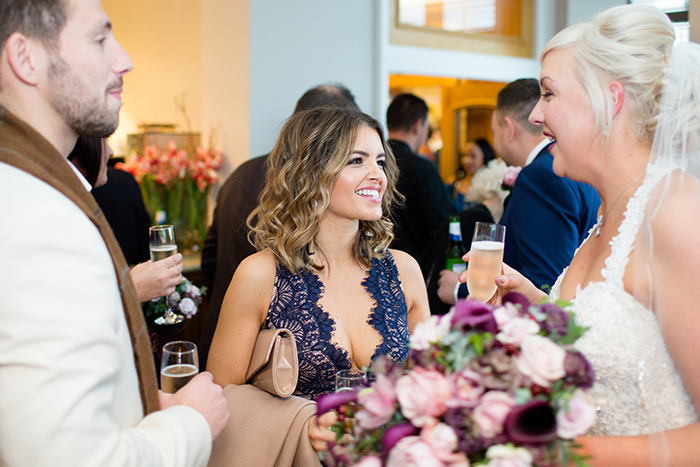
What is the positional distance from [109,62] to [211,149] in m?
3.31

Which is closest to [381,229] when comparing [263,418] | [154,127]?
[263,418]

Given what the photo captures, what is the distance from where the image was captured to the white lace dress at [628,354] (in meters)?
1.30

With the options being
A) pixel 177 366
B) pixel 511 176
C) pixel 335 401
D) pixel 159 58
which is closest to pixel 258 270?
pixel 177 366

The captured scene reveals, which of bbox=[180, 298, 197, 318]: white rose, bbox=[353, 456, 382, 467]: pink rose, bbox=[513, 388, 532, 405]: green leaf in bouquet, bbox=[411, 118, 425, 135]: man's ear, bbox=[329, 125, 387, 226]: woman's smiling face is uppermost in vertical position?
Result: bbox=[411, 118, 425, 135]: man's ear

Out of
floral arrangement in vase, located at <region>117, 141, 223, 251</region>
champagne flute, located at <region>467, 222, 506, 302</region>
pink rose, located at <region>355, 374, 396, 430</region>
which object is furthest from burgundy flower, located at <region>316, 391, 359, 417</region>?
floral arrangement in vase, located at <region>117, 141, 223, 251</region>

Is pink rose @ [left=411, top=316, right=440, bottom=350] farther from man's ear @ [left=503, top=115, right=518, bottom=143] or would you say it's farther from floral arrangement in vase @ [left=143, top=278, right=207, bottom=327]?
man's ear @ [left=503, top=115, right=518, bottom=143]

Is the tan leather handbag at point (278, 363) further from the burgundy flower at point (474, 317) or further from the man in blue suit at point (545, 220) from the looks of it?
the man in blue suit at point (545, 220)

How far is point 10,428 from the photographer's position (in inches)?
36.3

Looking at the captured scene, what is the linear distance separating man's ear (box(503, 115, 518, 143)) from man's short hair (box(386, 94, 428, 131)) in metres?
1.14

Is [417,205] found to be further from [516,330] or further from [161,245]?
[516,330]

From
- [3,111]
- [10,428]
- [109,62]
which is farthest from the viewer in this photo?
[109,62]

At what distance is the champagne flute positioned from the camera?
70.3 inches

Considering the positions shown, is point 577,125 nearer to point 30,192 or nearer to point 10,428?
point 30,192

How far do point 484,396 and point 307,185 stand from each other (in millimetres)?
1332
